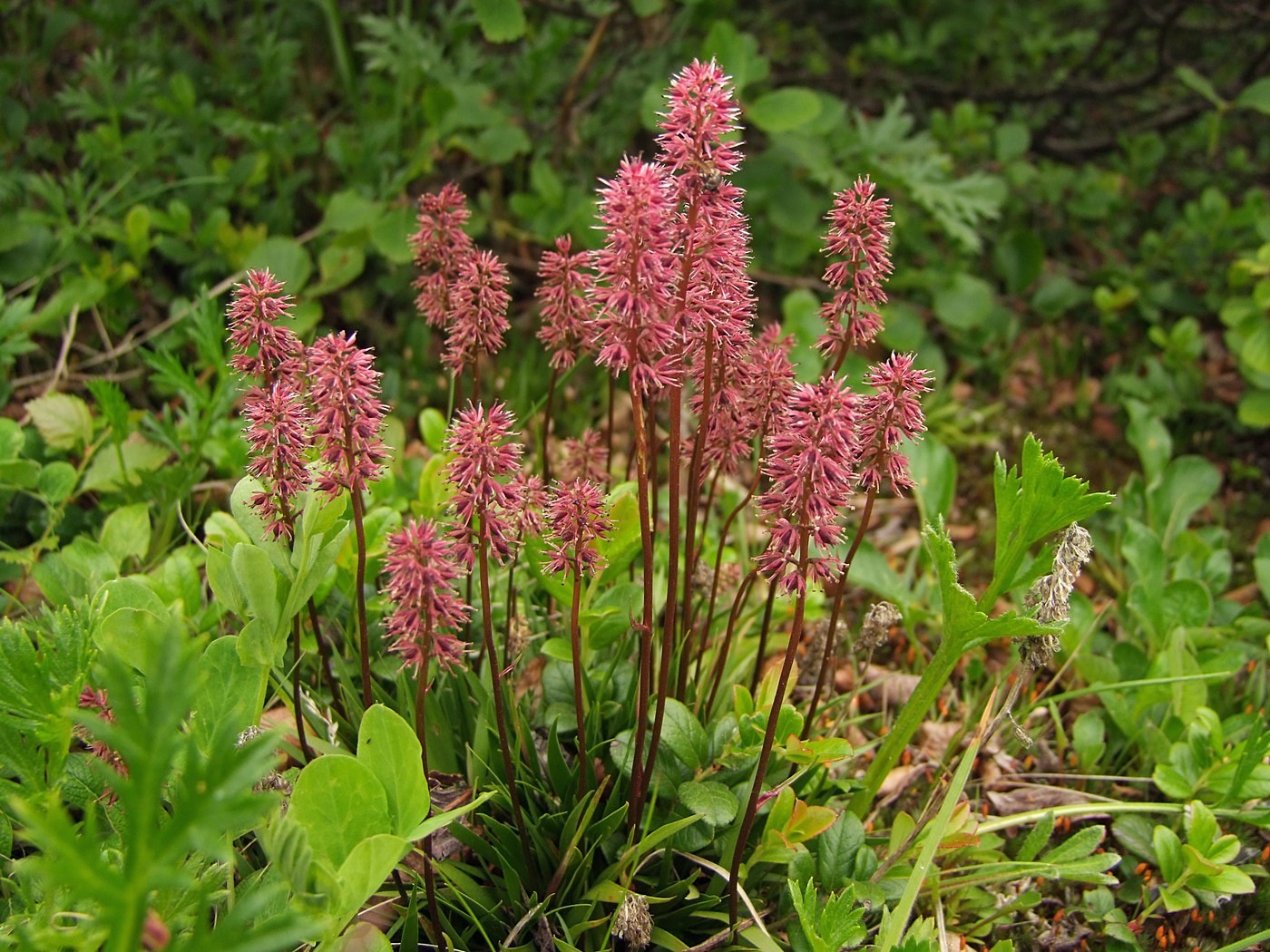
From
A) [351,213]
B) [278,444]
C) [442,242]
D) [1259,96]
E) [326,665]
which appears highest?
[1259,96]

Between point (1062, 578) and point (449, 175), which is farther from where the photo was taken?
point (449, 175)

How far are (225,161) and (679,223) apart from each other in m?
3.17

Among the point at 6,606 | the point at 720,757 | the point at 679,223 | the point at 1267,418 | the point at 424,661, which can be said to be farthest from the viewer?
the point at 1267,418

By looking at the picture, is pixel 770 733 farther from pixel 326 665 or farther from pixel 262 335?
pixel 262 335

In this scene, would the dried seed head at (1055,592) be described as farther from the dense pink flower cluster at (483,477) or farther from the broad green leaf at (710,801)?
the dense pink flower cluster at (483,477)

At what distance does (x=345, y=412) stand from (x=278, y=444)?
0.19 metres

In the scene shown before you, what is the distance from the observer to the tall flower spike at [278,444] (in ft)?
5.67

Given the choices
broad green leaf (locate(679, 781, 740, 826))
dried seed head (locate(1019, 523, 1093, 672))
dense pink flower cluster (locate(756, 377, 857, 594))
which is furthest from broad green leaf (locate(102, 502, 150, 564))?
dried seed head (locate(1019, 523, 1093, 672))

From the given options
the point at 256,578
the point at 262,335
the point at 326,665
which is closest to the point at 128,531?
the point at 326,665

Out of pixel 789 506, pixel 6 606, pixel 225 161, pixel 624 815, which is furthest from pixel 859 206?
pixel 225 161

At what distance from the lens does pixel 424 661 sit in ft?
5.58

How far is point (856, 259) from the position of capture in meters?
1.84

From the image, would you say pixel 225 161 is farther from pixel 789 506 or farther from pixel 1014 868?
pixel 1014 868

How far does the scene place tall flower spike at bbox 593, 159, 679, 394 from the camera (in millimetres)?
1454
